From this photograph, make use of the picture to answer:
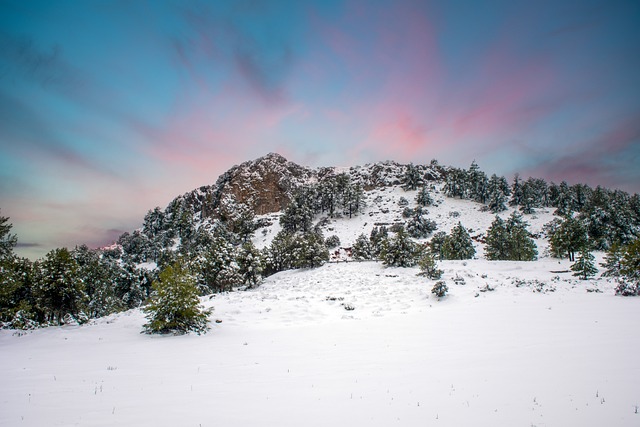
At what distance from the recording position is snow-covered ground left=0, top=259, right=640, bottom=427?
6.21 m

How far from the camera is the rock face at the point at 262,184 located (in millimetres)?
138375

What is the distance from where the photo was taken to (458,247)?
5769cm

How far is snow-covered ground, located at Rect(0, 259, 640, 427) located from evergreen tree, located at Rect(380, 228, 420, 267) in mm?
18739

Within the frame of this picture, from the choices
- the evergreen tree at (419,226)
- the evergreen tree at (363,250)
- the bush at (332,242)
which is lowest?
the evergreen tree at (363,250)

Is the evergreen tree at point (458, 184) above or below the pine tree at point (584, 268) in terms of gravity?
above

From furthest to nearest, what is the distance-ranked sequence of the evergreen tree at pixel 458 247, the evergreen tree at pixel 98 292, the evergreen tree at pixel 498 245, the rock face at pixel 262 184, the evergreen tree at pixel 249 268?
1. the rock face at pixel 262 184
2. the evergreen tree at pixel 458 247
3. the evergreen tree at pixel 498 245
4. the evergreen tree at pixel 98 292
5. the evergreen tree at pixel 249 268

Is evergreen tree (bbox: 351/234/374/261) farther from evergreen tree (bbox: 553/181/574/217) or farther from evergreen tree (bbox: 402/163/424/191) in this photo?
evergreen tree (bbox: 402/163/424/191)

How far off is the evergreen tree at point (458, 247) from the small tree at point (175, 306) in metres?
53.1

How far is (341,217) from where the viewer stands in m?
101

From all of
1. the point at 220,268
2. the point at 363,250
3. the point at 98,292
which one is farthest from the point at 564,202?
the point at 98,292

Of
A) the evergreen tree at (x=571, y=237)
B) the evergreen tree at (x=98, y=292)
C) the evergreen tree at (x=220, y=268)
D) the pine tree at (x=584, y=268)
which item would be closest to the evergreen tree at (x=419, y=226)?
the evergreen tree at (x=571, y=237)

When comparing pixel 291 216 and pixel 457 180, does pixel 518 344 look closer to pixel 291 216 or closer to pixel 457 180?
pixel 291 216

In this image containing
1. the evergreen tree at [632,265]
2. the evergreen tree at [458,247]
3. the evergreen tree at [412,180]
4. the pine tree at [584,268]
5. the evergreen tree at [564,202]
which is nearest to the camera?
the evergreen tree at [632,265]

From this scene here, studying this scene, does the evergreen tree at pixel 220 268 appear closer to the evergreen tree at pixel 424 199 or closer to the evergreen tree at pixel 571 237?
the evergreen tree at pixel 571 237
